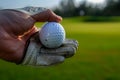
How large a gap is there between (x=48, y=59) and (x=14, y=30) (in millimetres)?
514

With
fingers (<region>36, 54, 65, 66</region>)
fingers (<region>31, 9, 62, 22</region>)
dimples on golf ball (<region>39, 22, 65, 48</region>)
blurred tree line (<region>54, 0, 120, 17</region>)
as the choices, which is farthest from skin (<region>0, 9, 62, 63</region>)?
blurred tree line (<region>54, 0, 120, 17</region>)

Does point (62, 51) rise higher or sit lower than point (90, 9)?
higher

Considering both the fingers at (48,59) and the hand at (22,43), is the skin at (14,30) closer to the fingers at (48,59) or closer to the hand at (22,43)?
the hand at (22,43)

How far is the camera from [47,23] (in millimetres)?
4129

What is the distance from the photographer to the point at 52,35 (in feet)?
13.3

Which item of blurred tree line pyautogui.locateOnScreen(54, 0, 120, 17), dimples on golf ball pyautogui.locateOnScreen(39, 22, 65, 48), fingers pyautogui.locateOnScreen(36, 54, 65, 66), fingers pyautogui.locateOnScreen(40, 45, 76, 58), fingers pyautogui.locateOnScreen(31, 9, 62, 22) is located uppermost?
fingers pyautogui.locateOnScreen(31, 9, 62, 22)

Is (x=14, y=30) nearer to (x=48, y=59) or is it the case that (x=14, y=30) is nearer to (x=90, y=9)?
(x=48, y=59)

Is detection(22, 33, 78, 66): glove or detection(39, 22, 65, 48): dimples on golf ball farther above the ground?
detection(39, 22, 65, 48): dimples on golf ball

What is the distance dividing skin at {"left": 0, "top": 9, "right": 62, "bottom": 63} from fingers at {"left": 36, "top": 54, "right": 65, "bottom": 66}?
0.22m

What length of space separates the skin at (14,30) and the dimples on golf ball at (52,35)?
0.39 feet

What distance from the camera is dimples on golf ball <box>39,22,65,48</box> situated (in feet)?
13.1

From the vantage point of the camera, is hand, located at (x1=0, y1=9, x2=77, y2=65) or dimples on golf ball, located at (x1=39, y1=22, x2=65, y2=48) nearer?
hand, located at (x1=0, y1=9, x2=77, y2=65)

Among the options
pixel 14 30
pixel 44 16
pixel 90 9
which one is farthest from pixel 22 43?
pixel 90 9

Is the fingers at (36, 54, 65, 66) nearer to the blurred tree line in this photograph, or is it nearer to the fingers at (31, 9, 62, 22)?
the fingers at (31, 9, 62, 22)
